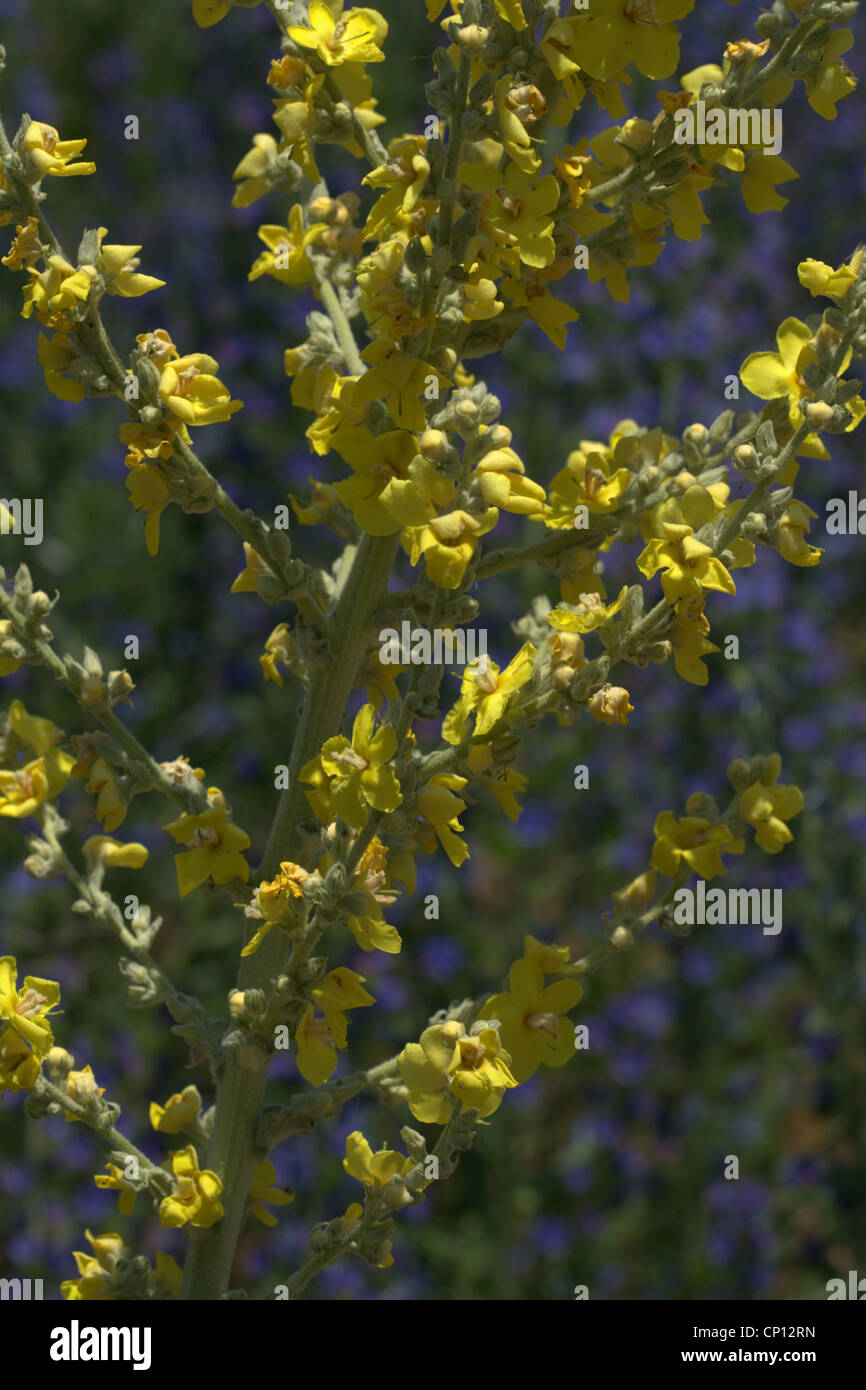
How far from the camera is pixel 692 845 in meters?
2.14

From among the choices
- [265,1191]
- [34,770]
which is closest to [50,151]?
[34,770]

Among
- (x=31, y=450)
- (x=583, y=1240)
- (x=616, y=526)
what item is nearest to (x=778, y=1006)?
(x=583, y=1240)

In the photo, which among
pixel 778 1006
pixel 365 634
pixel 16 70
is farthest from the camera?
pixel 16 70

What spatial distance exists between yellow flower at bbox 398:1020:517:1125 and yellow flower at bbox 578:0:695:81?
1.17 meters

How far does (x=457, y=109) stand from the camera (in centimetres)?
177

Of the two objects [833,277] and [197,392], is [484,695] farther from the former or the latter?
[833,277]

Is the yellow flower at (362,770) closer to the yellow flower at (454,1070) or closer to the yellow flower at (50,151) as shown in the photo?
the yellow flower at (454,1070)

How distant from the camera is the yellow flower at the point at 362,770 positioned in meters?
1.71

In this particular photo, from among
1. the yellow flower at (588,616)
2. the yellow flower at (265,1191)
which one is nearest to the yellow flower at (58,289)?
the yellow flower at (588,616)

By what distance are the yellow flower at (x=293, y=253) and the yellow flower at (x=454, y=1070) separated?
3.61 feet

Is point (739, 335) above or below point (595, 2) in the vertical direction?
above

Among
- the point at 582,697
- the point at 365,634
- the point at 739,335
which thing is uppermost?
the point at 739,335
